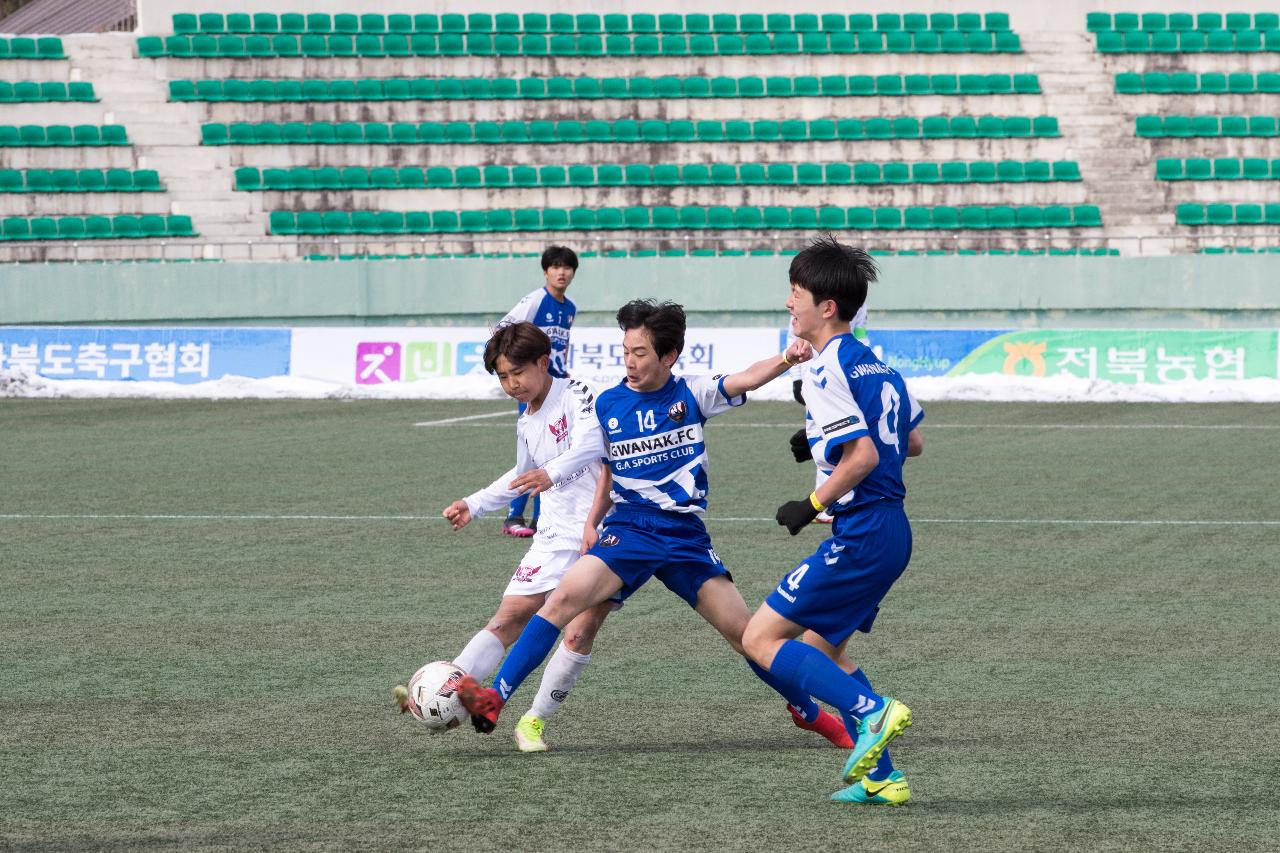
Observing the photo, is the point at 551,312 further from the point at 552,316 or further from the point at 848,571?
the point at 848,571

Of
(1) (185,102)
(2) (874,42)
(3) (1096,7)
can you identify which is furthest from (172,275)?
(3) (1096,7)

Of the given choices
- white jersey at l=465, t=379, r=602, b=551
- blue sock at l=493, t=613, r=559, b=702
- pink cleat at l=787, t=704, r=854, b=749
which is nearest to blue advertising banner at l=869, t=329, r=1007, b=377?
white jersey at l=465, t=379, r=602, b=551

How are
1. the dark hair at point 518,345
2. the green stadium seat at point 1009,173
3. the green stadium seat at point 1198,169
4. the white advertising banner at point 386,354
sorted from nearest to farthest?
the dark hair at point 518,345
the white advertising banner at point 386,354
the green stadium seat at point 1009,173
the green stadium seat at point 1198,169

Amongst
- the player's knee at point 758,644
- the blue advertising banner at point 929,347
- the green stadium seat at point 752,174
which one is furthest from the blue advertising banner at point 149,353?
the player's knee at point 758,644

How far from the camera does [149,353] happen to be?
74.9ft

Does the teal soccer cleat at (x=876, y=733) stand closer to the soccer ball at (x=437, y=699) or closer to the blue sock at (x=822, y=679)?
the blue sock at (x=822, y=679)

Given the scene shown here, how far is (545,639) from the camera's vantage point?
553cm

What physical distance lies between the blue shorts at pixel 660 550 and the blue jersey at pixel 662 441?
5 centimetres

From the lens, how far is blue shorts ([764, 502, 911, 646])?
15.6 feet

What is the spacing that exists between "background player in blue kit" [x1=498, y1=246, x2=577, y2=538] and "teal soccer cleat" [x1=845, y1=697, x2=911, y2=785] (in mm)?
6414

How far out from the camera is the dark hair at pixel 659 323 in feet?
17.4

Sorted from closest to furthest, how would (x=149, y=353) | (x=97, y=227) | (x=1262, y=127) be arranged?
(x=149, y=353), (x=97, y=227), (x=1262, y=127)

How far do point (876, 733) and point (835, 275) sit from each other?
1.29 meters

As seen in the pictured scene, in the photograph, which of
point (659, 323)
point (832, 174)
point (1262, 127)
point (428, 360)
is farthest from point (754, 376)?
point (1262, 127)
